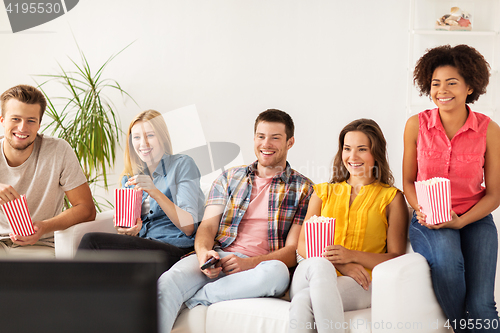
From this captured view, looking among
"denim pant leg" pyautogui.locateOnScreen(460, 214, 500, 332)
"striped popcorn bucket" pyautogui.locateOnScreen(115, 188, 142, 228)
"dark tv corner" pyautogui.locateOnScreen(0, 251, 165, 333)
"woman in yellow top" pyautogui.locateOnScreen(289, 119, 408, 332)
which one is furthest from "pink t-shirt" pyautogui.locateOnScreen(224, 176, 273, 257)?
"dark tv corner" pyautogui.locateOnScreen(0, 251, 165, 333)

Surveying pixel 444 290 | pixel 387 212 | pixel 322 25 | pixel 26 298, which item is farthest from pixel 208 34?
pixel 26 298

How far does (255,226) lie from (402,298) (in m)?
0.78

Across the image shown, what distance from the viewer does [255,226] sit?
2.09m

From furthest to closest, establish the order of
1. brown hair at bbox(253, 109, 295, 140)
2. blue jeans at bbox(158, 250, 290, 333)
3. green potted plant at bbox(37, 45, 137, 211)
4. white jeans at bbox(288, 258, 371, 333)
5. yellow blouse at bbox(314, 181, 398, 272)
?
green potted plant at bbox(37, 45, 137, 211), brown hair at bbox(253, 109, 295, 140), yellow blouse at bbox(314, 181, 398, 272), blue jeans at bbox(158, 250, 290, 333), white jeans at bbox(288, 258, 371, 333)

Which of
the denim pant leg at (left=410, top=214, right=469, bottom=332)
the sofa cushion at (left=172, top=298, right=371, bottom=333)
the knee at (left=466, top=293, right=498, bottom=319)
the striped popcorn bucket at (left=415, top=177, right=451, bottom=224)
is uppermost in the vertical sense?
the striped popcorn bucket at (left=415, top=177, right=451, bottom=224)

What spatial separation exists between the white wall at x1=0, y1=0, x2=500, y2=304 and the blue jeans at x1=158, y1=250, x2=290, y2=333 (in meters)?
1.48

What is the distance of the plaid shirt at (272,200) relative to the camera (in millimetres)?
2043

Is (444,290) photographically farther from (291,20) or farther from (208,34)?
(208,34)

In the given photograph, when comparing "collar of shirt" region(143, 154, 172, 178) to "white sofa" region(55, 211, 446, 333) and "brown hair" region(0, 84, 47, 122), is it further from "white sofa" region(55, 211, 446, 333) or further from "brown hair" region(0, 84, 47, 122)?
"white sofa" region(55, 211, 446, 333)

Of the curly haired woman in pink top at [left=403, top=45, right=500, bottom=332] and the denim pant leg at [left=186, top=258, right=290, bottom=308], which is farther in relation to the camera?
the denim pant leg at [left=186, top=258, right=290, bottom=308]

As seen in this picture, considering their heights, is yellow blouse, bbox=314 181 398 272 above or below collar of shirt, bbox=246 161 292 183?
below

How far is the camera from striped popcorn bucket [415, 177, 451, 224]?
160cm

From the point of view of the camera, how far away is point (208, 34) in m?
3.20

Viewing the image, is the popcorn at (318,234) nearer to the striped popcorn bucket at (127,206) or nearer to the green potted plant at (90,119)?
the striped popcorn bucket at (127,206)
